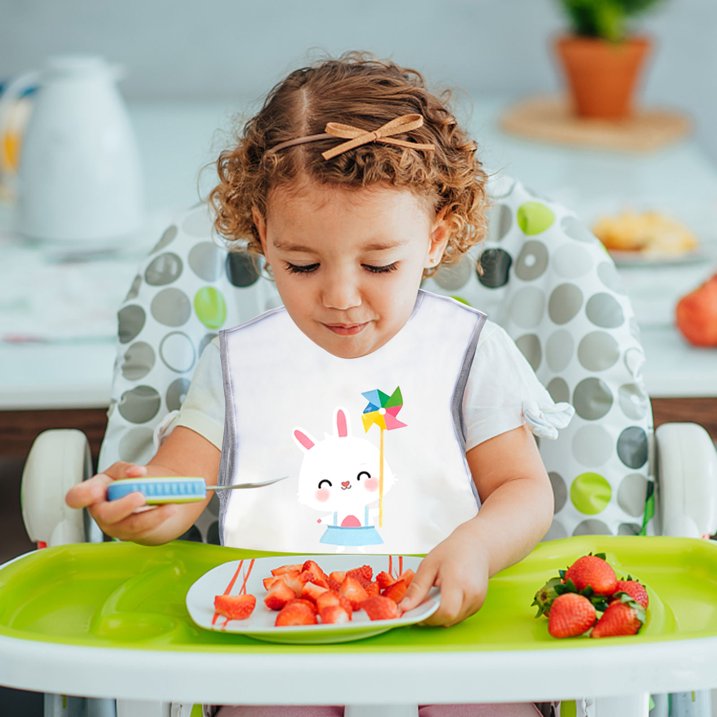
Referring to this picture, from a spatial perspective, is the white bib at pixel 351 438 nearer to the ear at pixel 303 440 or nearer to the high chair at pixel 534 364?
the ear at pixel 303 440

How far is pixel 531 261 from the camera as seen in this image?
3.89 feet

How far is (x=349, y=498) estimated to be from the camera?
0.99 metres

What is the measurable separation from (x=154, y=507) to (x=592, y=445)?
1.42 ft

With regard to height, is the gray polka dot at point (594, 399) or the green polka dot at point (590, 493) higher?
the gray polka dot at point (594, 399)

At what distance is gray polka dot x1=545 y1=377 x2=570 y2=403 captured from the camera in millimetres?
1153

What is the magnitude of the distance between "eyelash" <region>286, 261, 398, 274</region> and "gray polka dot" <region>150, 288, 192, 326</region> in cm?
27

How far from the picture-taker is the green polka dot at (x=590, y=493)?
112 cm

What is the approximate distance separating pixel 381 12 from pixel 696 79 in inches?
27.6

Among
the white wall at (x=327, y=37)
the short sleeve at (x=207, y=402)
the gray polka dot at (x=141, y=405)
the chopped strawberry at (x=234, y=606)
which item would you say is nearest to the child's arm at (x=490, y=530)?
the chopped strawberry at (x=234, y=606)

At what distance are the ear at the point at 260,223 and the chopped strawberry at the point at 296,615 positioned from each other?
1.00 feet

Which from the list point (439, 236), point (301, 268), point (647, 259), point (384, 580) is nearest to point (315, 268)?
point (301, 268)

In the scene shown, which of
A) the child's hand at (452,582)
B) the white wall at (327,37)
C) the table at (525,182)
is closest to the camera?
the child's hand at (452,582)

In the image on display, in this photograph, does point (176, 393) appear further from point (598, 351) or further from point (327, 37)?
point (327, 37)

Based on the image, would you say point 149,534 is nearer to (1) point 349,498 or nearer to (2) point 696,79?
(1) point 349,498
